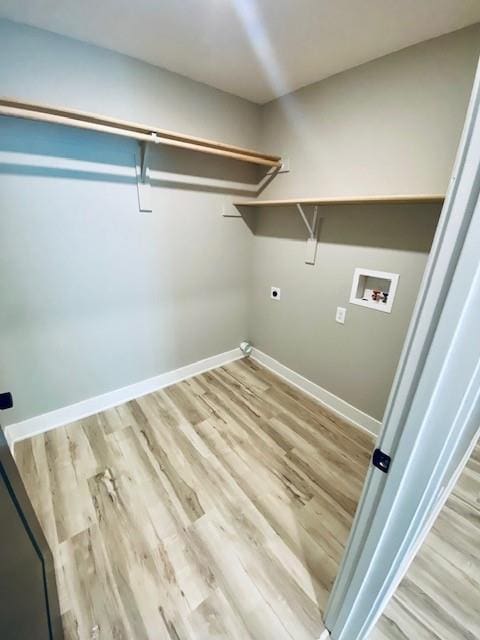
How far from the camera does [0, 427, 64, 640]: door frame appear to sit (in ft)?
2.47

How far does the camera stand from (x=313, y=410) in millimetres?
2166

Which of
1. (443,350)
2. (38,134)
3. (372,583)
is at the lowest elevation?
(372,583)

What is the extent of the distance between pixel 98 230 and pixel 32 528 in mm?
1572

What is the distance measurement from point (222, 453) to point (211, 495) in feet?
0.96

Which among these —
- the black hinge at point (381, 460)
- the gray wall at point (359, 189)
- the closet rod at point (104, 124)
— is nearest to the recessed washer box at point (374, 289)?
the gray wall at point (359, 189)

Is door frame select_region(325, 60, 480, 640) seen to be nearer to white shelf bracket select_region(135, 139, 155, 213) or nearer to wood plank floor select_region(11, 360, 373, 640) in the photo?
wood plank floor select_region(11, 360, 373, 640)

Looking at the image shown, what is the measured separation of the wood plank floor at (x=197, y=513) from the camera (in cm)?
103

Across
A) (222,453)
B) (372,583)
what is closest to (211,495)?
(222,453)

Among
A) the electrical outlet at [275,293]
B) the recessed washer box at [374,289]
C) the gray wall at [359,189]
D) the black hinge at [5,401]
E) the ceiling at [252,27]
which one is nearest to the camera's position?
the black hinge at [5,401]

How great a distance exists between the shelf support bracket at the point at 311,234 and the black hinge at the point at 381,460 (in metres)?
1.64

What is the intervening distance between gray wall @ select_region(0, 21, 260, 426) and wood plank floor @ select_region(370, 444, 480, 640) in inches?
78.2

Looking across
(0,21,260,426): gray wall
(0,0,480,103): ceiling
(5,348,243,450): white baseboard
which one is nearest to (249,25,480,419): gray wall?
(0,0,480,103): ceiling

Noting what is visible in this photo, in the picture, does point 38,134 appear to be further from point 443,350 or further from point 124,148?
point 443,350

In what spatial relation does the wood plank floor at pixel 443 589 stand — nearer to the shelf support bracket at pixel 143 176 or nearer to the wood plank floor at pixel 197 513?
the wood plank floor at pixel 197 513
